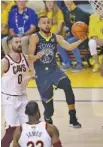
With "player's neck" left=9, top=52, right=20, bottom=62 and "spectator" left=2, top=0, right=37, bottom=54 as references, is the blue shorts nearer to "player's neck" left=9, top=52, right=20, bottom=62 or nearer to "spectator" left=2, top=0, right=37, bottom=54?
"player's neck" left=9, top=52, right=20, bottom=62

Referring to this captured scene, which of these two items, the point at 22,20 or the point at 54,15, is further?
the point at 54,15

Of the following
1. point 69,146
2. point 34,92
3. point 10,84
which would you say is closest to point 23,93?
point 10,84

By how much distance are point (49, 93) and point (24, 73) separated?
0.98m

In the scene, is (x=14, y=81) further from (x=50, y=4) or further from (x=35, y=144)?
(x=50, y=4)

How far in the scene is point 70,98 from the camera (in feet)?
22.9

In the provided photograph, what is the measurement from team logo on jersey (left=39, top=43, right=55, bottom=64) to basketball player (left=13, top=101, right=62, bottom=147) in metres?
2.39

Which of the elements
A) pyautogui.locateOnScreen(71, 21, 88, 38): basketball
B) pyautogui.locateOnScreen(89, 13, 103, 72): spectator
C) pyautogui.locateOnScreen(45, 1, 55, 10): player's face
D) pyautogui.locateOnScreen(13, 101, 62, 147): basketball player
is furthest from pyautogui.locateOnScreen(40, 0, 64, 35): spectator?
pyautogui.locateOnScreen(13, 101, 62, 147): basketball player

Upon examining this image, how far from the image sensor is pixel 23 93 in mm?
6012

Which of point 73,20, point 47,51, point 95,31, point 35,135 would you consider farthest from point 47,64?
point 73,20

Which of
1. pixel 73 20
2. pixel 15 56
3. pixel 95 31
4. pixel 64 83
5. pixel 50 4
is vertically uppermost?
pixel 50 4

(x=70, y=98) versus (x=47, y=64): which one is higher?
(x=47, y=64)

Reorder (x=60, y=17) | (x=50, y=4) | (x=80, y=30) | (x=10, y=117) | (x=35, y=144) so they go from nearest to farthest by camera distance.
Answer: (x=35, y=144), (x=10, y=117), (x=80, y=30), (x=50, y=4), (x=60, y=17)

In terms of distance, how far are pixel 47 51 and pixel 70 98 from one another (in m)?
0.74

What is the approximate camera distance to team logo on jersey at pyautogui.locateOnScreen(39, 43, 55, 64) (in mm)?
6781
